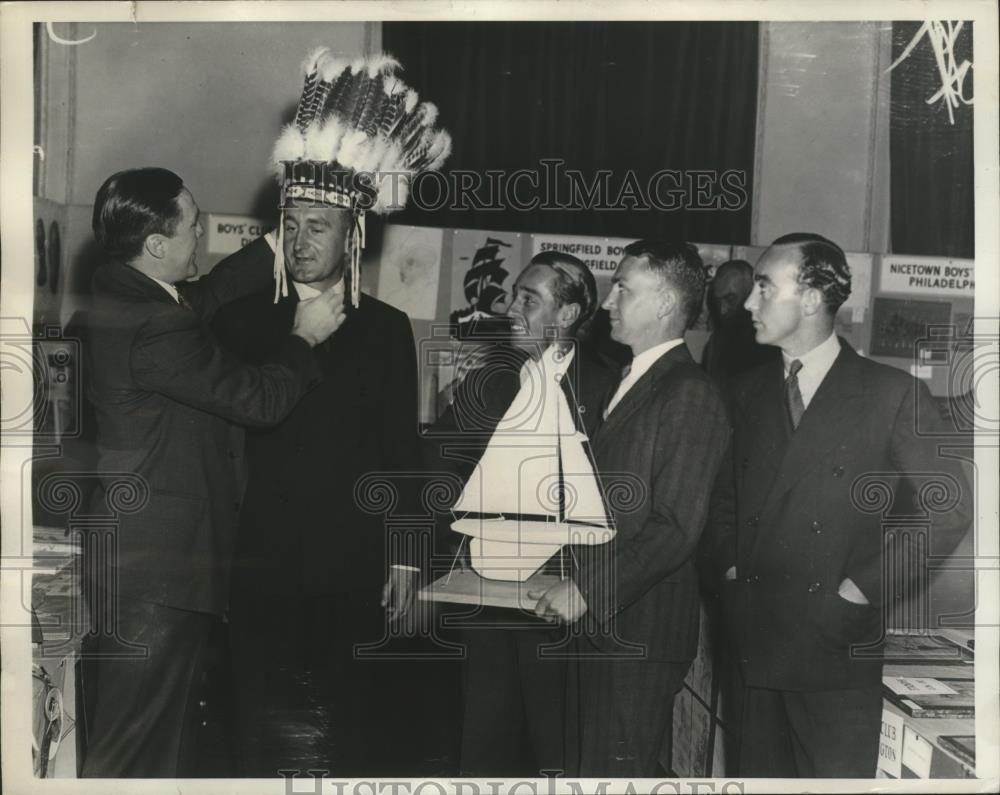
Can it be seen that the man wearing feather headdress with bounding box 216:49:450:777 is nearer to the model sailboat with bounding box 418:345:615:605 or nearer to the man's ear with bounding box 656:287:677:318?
the model sailboat with bounding box 418:345:615:605

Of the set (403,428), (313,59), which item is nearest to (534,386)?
(403,428)

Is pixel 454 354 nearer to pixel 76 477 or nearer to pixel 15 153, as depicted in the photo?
pixel 76 477

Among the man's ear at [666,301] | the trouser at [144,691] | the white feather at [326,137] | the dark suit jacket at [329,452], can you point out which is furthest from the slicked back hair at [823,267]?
the trouser at [144,691]

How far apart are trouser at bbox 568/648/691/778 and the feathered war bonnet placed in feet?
3.42

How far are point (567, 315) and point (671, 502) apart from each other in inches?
17.5

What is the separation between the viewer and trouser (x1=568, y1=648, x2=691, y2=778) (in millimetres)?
2094

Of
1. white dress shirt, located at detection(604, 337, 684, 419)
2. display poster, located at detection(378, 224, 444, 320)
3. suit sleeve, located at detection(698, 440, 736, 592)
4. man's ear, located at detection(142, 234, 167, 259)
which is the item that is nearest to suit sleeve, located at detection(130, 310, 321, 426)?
man's ear, located at detection(142, 234, 167, 259)

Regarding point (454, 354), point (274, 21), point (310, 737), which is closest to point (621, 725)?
point (310, 737)

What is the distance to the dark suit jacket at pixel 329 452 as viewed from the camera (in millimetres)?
2100

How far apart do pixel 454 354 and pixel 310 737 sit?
34.5 inches

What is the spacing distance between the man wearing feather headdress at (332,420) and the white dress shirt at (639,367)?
1.39 ft

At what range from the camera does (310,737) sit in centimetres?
215

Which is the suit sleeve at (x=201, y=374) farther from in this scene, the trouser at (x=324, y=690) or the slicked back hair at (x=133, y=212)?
the trouser at (x=324, y=690)

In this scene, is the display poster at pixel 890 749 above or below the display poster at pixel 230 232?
below
